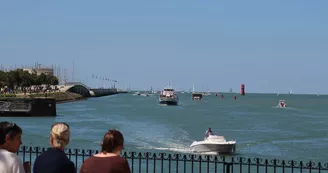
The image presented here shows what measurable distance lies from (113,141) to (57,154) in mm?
722

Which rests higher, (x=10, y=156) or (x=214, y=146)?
(x=10, y=156)

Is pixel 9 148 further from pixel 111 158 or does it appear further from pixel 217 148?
pixel 217 148

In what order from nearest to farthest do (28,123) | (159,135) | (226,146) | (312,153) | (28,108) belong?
(226,146) < (312,153) < (159,135) < (28,123) < (28,108)

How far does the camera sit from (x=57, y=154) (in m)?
7.84

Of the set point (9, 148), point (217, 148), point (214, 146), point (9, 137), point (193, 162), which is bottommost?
point (217, 148)

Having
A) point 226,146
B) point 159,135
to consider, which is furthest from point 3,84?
point 226,146

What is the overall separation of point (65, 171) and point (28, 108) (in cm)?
7665

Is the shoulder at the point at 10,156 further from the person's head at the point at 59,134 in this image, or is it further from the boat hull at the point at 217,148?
the boat hull at the point at 217,148

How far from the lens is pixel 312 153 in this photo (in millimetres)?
46781

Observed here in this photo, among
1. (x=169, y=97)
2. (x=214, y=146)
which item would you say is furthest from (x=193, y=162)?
(x=169, y=97)

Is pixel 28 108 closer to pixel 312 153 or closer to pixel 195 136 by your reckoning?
pixel 195 136

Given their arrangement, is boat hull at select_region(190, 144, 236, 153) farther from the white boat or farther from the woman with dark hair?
the white boat

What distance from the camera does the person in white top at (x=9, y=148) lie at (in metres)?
7.74

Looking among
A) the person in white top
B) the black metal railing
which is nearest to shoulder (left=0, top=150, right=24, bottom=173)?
the person in white top
